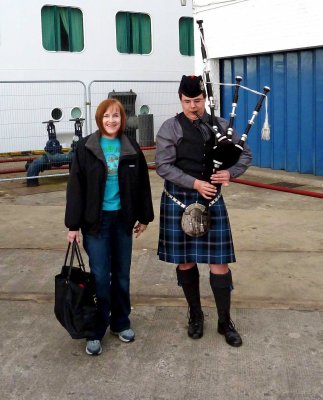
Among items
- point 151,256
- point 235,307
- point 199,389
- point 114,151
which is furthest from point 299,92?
point 199,389

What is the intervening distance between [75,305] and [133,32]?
41.0 feet

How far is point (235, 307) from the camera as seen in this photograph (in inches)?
175

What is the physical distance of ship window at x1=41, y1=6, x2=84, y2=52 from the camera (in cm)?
1377

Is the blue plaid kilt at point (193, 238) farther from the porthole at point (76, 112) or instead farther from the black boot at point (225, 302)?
the porthole at point (76, 112)

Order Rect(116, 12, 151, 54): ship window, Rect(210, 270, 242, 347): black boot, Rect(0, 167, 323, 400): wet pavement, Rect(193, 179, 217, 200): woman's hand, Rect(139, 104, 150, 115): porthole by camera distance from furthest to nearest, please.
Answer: Rect(139, 104, 150, 115): porthole, Rect(116, 12, 151, 54): ship window, Rect(210, 270, 242, 347): black boot, Rect(193, 179, 217, 200): woman's hand, Rect(0, 167, 323, 400): wet pavement

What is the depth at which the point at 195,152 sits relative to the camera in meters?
3.67

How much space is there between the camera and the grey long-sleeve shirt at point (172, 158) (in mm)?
3617

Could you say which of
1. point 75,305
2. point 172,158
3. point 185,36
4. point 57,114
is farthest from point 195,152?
point 185,36

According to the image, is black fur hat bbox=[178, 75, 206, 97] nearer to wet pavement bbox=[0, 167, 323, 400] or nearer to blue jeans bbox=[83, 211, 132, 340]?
blue jeans bbox=[83, 211, 132, 340]

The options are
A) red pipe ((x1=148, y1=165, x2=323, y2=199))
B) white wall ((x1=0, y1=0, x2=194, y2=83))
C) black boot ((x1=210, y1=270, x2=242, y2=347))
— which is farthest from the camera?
white wall ((x1=0, y1=0, x2=194, y2=83))

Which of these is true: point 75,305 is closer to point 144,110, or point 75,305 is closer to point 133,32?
point 144,110

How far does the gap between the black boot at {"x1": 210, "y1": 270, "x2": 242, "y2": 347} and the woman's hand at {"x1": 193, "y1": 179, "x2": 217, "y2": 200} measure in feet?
1.95

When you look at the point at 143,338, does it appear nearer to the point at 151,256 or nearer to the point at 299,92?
the point at 151,256

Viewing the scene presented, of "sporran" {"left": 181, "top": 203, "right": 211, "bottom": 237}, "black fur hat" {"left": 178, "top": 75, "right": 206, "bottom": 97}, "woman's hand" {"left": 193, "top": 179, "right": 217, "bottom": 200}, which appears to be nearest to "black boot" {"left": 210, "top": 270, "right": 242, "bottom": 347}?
"sporran" {"left": 181, "top": 203, "right": 211, "bottom": 237}
